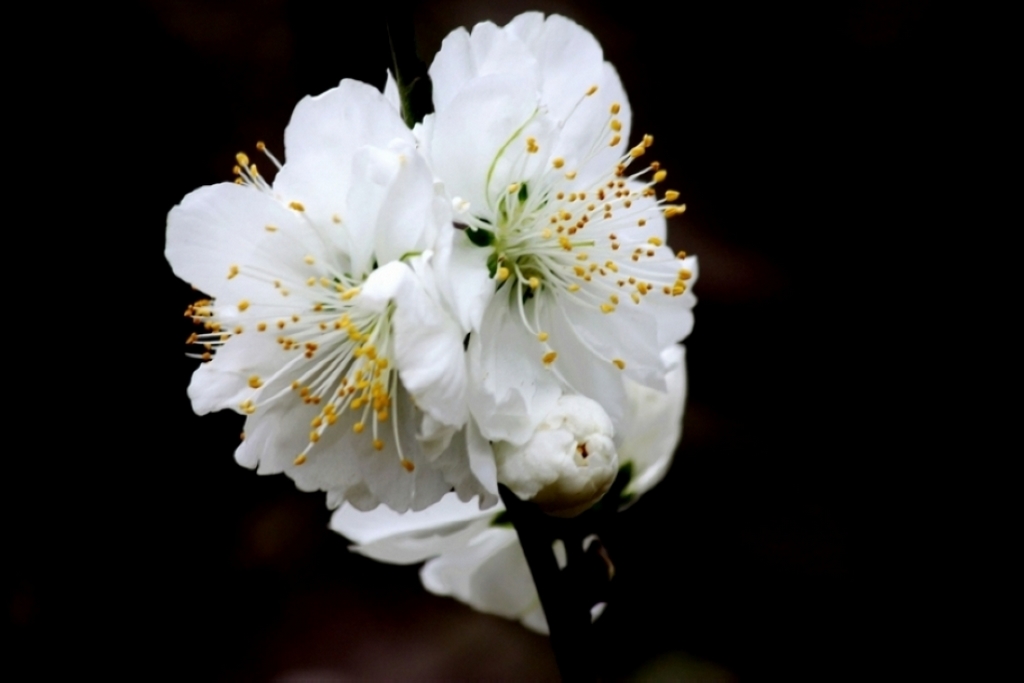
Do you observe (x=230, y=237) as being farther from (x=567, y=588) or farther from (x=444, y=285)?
(x=567, y=588)

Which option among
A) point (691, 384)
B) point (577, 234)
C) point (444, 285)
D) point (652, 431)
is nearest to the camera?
point (444, 285)

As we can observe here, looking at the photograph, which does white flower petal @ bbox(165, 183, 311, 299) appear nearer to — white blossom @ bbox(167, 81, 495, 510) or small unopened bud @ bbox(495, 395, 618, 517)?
white blossom @ bbox(167, 81, 495, 510)

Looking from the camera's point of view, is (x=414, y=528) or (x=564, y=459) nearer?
(x=564, y=459)

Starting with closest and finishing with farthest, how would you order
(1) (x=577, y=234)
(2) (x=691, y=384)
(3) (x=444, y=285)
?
1. (3) (x=444, y=285)
2. (1) (x=577, y=234)
3. (2) (x=691, y=384)

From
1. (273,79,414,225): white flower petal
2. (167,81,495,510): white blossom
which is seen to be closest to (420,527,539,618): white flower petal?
(167,81,495,510): white blossom

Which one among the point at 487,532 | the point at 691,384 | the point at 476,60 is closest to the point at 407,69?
the point at 476,60

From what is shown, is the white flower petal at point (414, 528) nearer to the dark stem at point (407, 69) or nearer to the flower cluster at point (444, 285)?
the flower cluster at point (444, 285)

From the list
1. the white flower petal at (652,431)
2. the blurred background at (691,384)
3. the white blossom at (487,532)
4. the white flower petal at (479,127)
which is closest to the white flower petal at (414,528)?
the white blossom at (487,532)
